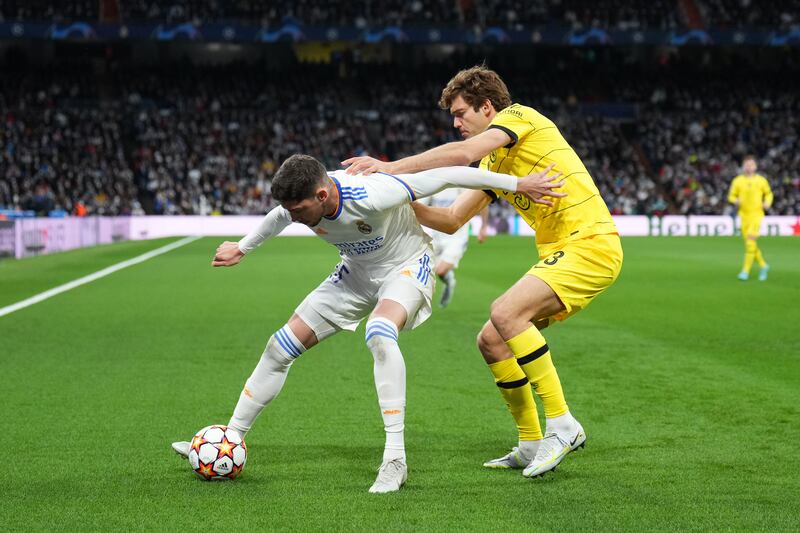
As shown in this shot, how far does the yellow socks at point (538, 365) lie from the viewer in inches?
203

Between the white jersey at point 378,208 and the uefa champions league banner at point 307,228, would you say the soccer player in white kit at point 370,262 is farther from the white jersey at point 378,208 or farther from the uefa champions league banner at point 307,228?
the uefa champions league banner at point 307,228

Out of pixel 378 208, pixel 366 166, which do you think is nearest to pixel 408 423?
pixel 378 208

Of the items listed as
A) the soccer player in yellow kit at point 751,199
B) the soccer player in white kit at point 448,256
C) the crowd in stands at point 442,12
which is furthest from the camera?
the crowd in stands at point 442,12

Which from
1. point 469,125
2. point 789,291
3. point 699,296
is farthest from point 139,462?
point 789,291

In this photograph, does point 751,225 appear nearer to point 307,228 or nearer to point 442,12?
point 307,228

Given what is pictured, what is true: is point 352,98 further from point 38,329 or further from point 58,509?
point 58,509

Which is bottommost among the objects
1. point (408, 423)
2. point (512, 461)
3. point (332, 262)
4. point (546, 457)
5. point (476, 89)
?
point (332, 262)

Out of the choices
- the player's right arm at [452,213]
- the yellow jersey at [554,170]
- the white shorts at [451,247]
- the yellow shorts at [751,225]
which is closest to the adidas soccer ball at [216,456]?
the player's right arm at [452,213]

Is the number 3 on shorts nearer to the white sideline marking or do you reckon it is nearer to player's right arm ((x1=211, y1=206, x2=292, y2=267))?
player's right arm ((x1=211, y1=206, x2=292, y2=267))

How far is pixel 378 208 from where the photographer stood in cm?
501

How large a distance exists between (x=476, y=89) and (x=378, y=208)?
37.6 inches

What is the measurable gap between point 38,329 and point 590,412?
22.7 feet

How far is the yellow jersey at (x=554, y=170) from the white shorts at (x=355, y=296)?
645mm

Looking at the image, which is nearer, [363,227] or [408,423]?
[363,227]
